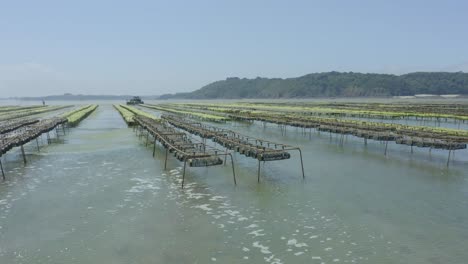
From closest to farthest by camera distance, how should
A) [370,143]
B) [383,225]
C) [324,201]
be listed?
[383,225] < [324,201] < [370,143]

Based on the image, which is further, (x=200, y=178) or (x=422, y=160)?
(x=422, y=160)

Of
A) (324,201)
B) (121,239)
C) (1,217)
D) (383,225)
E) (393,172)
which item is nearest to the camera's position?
(121,239)

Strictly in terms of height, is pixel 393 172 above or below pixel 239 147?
below

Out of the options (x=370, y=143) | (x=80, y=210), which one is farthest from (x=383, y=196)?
(x=370, y=143)

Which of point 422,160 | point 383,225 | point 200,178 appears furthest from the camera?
point 422,160

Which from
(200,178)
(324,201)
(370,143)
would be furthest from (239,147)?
(370,143)

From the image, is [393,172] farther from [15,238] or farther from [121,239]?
[15,238]

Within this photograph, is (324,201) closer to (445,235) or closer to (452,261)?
(445,235)
